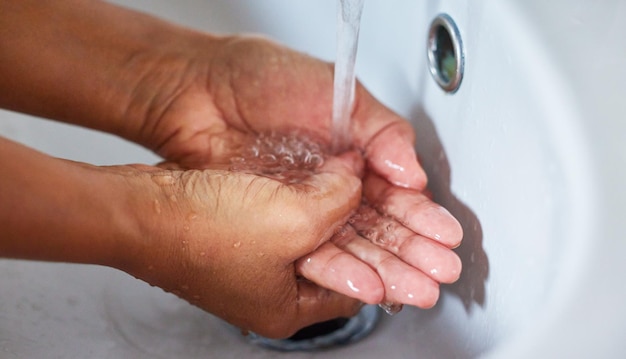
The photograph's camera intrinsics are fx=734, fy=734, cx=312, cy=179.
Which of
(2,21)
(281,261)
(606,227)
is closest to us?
(606,227)

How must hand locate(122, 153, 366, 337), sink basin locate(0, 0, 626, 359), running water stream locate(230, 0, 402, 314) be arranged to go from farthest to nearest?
running water stream locate(230, 0, 402, 314) < hand locate(122, 153, 366, 337) < sink basin locate(0, 0, 626, 359)

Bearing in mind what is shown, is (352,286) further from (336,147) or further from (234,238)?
(336,147)

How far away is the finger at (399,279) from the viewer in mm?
571

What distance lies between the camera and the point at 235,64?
30.4 inches

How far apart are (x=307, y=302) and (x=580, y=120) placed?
0.91ft

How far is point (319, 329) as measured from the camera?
709 millimetres

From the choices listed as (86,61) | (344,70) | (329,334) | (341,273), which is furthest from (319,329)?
(86,61)

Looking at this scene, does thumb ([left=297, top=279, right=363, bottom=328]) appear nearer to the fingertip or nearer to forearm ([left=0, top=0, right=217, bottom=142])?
the fingertip

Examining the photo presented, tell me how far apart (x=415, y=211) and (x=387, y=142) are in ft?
0.31

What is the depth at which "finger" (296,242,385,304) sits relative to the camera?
0.57 m

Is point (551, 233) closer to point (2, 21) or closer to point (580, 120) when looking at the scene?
point (580, 120)

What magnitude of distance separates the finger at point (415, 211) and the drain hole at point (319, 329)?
12cm

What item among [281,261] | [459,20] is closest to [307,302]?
[281,261]

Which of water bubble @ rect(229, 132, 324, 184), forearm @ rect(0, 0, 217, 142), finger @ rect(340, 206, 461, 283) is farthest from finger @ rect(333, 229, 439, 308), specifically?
forearm @ rect(0, 0, 217, 142)
